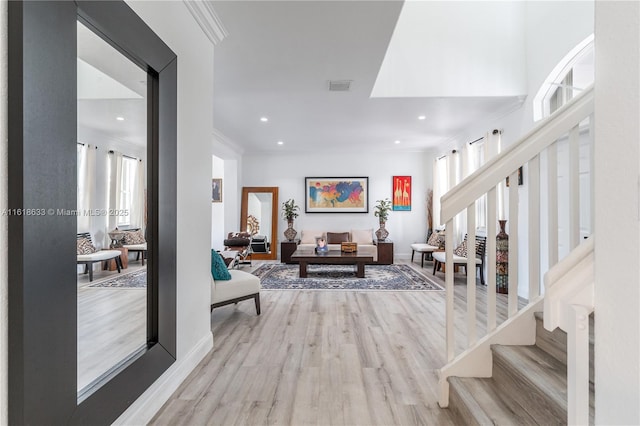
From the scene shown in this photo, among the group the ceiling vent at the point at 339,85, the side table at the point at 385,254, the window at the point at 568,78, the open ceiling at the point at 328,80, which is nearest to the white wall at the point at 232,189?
the open ceiling at the point at 328,80

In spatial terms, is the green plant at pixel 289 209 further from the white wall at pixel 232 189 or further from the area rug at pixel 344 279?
the area rug at pixel 344 279

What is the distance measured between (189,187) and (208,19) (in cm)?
128

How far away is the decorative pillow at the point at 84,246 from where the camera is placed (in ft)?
4.23

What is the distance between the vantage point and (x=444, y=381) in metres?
1.82

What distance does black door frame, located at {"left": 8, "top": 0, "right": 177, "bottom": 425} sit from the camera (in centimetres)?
100

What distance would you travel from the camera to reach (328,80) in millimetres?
3570

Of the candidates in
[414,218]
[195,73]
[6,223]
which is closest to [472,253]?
[6,223]

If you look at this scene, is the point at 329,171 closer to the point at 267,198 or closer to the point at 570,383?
the point at 267,198

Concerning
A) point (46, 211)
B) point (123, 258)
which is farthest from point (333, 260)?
point (46, 211)

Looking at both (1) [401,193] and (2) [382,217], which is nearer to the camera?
(2) [382,217]

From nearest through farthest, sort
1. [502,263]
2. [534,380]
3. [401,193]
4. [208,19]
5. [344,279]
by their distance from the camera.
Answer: [534,380], [208,19], [502,263], [344,279], [401,193]

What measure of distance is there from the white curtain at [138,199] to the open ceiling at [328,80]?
4.63ft

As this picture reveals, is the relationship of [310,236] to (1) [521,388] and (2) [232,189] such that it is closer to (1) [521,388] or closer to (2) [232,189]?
(2) [232,189]

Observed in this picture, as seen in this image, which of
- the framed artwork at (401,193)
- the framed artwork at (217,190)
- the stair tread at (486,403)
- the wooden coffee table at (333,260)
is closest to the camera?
the stair tread at (486,403)
